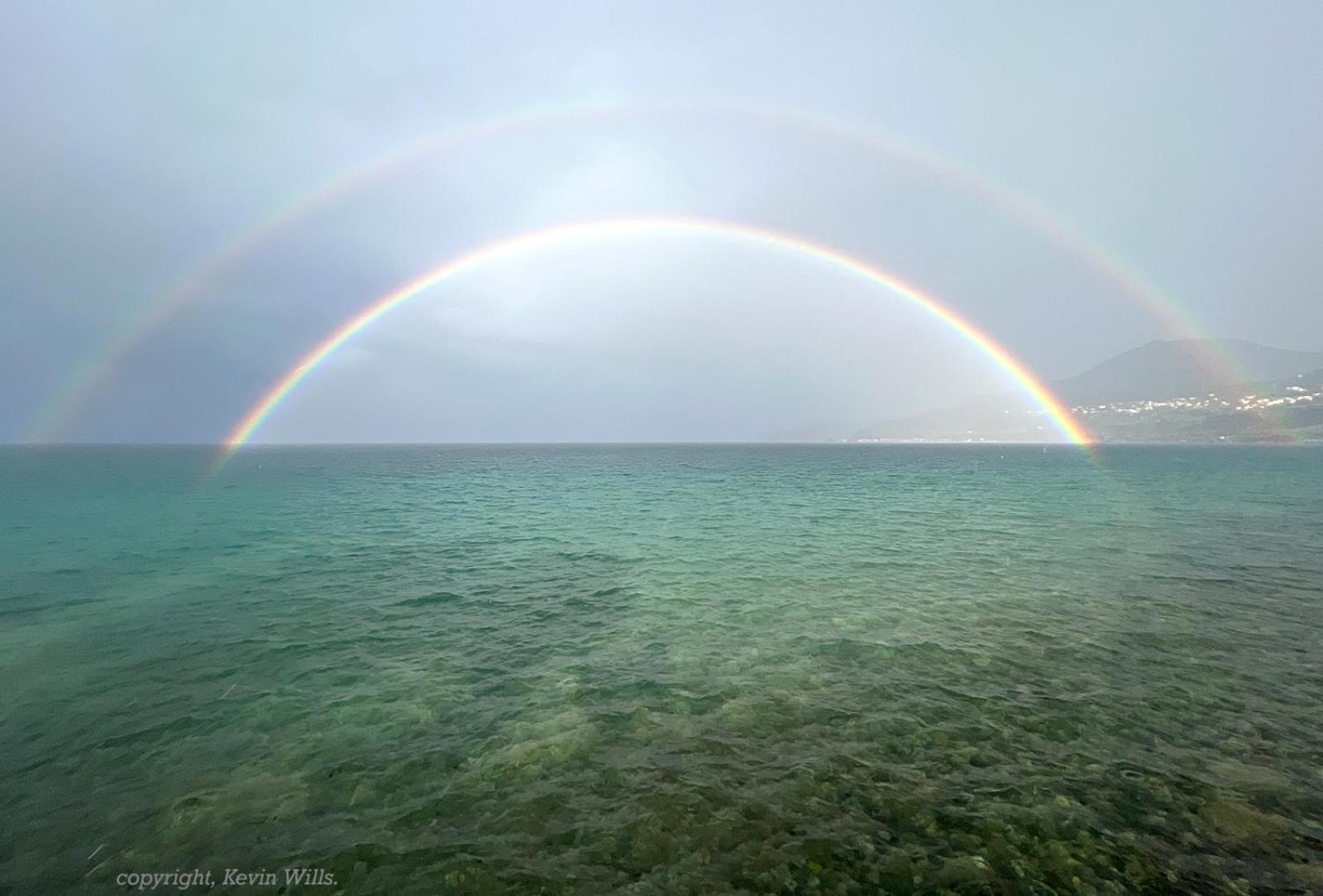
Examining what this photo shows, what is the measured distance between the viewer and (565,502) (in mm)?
73938

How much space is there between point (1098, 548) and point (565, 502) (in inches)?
2235

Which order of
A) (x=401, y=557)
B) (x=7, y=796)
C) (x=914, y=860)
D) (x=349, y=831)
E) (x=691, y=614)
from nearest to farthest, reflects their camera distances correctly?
(x=914, y=860) < (x=349, y=831) < (x=7, y=796) < (x=691, y=614) < (x=401, y=557)

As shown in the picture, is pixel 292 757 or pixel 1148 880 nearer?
pixel 1148 880

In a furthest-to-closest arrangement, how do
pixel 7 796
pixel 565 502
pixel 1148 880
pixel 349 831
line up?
pixel 565 502
pixel 7 796
pixel 349 831
pixel 1148 880

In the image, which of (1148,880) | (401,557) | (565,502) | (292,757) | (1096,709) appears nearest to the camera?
(1148,880)

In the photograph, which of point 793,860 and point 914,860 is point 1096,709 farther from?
point 793,860

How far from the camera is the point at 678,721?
49.8 ft

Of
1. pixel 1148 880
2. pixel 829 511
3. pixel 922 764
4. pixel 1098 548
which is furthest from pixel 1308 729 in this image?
pixel 829 511

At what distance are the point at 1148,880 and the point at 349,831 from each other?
14762 millimetres

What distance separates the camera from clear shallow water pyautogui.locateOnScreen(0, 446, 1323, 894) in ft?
33.2

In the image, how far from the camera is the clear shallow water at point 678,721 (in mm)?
10117

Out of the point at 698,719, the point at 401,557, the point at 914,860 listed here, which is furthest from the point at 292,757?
the point at 401,557

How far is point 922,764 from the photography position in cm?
1273

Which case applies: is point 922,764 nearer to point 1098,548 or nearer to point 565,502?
point 1098,548
